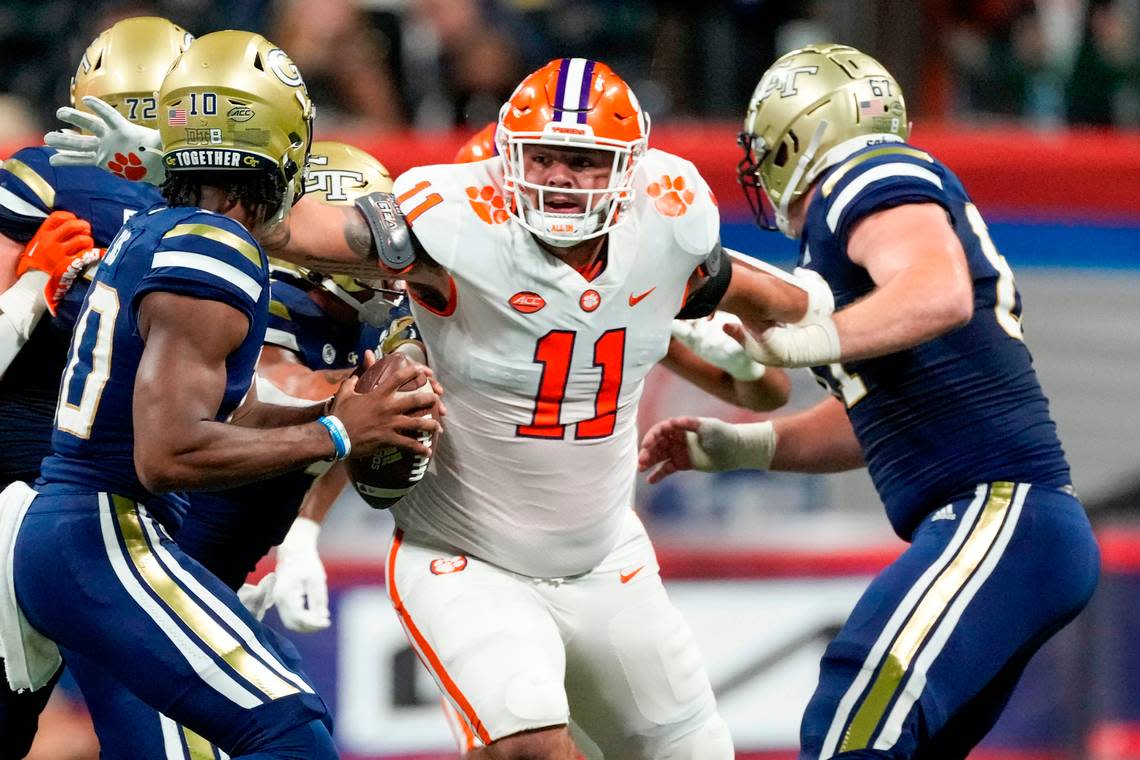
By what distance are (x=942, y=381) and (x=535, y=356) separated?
2.97 feet

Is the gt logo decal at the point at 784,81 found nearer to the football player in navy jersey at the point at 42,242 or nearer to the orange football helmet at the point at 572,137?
the orange football helmet at the point at 572,137

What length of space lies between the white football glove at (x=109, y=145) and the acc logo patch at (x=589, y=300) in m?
0.91

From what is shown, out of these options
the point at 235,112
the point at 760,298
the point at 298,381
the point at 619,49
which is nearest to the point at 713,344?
the point at 760,298

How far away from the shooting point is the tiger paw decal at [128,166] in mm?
3686

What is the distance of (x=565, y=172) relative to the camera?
3.70m

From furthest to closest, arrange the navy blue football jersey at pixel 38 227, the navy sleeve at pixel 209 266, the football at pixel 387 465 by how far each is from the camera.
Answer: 1. the navy blue football jersey at pixel 38 227
2. the football at pixel 387 465
3. the navy sleeve at pixel 209 266

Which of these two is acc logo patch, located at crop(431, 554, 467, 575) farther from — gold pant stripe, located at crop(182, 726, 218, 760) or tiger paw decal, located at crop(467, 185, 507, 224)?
tiger paw decal, located at crop(467, 185, 507, 224)

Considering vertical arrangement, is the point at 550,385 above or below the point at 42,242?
below

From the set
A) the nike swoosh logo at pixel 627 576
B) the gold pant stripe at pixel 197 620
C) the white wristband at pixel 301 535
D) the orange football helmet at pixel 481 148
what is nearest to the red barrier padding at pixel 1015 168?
the orange football helmet at pixel 481 148

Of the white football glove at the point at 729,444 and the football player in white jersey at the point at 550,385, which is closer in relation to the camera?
the football player in white jersey at the point at 550,385

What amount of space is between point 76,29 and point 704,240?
463cm

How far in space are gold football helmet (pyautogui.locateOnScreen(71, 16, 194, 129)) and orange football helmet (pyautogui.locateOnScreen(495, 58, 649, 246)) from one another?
2.93 feet

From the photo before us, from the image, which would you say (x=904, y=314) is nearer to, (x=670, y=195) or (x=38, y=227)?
(x=670, y=195)

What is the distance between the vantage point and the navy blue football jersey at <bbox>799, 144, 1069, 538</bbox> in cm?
385
